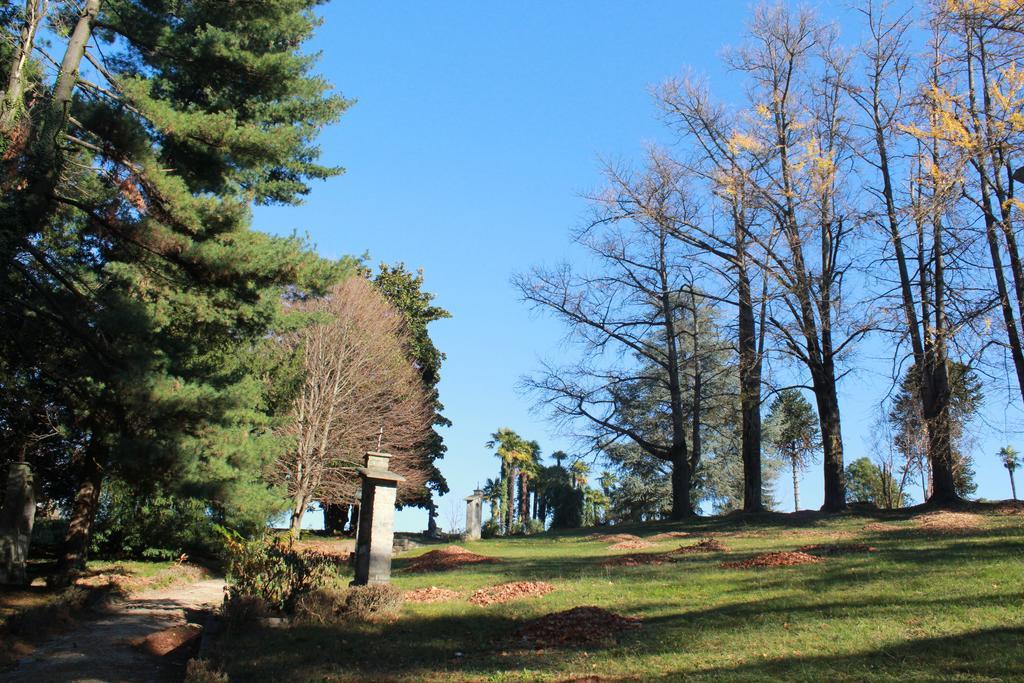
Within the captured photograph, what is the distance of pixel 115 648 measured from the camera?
1078 centimetres

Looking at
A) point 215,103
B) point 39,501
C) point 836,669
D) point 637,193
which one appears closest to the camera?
point 836,669

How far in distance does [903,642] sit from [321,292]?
9.44 m

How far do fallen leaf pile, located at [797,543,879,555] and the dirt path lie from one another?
33.9 feet

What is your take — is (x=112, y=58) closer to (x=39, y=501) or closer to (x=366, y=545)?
(x=366, y=545)

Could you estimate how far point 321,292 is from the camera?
12188mm

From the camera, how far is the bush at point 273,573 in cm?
1088

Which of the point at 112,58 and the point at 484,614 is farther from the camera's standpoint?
the point at 112,58

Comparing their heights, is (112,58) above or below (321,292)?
above

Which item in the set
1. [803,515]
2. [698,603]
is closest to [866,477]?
[803,515]

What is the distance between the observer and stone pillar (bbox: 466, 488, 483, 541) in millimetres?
29766

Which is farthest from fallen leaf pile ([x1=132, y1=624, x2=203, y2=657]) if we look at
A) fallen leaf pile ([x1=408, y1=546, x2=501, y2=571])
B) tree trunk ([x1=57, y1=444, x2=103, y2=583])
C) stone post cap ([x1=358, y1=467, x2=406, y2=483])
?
fallen leaf pile ([x1=408, y1=546, x2=501, y2=571])

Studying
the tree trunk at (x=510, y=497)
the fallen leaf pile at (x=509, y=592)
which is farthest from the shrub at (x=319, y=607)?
the tree trunk at (x=510, y=497)

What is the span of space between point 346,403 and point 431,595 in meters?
18.3

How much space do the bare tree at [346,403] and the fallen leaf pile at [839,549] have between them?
1867cm
